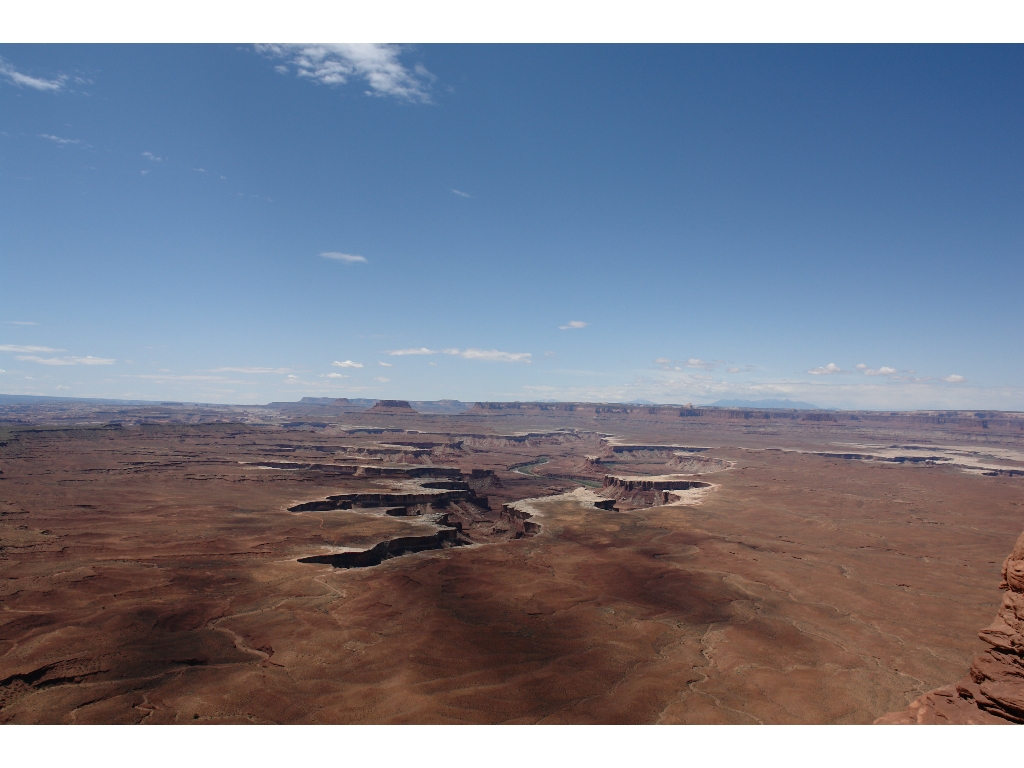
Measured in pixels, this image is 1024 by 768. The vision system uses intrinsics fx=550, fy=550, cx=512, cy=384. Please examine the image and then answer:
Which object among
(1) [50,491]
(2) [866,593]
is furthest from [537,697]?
(1) [50,491]

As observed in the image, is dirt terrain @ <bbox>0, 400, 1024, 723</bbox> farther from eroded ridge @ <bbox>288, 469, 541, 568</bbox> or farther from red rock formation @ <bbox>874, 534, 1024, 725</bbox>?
red rock formation @ <bbox>874, 534, 1024, 725</bbox>

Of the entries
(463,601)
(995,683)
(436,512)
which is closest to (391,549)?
(463,601)

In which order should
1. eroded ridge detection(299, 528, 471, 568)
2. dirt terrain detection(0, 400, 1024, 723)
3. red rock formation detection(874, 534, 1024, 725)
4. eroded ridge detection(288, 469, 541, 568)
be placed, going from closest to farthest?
red rock formation detection(874, 534, 1024, 725)
dirt terrain detection(0, 400, 1024, 723)
eroded ridge detection(299, 528, 471, 568)
eroded ridge detection(288, 469, 541, 568)

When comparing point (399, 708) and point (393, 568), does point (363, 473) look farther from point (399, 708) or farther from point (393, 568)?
point (399, 708)

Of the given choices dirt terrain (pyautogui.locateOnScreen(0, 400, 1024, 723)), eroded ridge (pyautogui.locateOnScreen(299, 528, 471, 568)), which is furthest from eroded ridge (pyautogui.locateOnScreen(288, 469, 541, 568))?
dirt terrain (pyautogui.locateOnScreen(0, 400, 1024, 723))

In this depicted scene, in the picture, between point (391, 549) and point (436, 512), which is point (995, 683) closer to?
point (391, 549)

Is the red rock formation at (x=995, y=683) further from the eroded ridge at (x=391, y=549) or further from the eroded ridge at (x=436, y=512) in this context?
the eroded ridge at (x=436, y=512)
